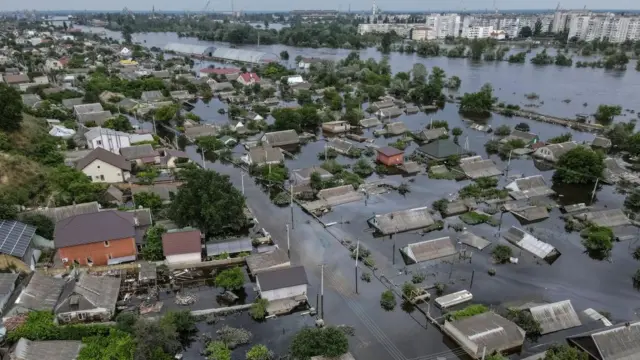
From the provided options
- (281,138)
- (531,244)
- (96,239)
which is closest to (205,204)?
(96,239)

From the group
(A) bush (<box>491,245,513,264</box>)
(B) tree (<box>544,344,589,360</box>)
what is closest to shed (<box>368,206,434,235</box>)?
(A) bush (<box>491,245,513,264</box>)

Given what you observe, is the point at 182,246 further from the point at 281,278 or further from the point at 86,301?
the point at 281,278

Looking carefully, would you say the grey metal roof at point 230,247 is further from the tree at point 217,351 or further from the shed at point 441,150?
the shed at point 441,150

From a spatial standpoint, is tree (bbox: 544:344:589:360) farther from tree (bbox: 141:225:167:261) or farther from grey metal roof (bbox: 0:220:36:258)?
grey metal roof (bbox: 0:220:36:258)

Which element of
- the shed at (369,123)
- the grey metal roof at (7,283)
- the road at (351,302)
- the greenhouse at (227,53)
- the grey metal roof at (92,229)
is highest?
the greenhouse at (227,53)

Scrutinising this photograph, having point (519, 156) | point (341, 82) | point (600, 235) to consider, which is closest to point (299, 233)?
point (600, 235)

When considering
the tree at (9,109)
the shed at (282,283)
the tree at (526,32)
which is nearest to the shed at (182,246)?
the shed at (282,283)
